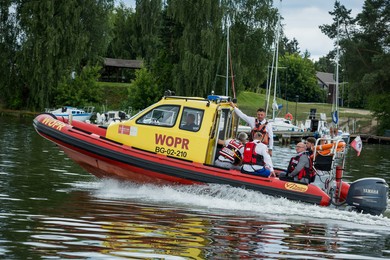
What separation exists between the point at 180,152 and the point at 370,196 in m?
3.67

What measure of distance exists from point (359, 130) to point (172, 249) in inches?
1843

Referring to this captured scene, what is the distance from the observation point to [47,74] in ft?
162

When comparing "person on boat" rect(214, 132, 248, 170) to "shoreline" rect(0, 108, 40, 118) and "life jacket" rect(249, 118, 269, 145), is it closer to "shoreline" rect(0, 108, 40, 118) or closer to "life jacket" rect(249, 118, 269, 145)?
"life jacket" rect(249, 118, 269, 145)

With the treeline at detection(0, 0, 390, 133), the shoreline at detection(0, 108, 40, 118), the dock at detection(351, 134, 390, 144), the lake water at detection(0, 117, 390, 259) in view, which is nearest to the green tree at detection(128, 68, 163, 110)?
the treeline at detection(0, 0, 390, 133)

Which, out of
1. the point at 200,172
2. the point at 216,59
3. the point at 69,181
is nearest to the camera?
the point at 200,172

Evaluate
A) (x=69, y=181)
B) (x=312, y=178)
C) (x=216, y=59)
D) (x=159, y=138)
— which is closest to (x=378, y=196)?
(x=312, y=178)

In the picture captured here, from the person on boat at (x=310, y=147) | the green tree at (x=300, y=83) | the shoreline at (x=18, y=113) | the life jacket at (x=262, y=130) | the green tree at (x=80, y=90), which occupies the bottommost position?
the shoreline at (x=18, y=113)

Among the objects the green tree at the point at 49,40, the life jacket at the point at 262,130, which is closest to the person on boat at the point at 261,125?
the life jacket at the point at 262,130

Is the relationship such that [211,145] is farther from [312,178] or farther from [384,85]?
[384,85]

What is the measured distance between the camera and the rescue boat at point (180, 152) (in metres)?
14.1

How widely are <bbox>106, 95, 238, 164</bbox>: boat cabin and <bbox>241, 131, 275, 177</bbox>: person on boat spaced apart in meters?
0.80

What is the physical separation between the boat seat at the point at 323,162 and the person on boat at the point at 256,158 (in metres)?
0.92

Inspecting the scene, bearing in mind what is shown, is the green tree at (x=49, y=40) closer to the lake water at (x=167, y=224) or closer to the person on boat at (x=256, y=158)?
the lake water at (x=167, y=224)

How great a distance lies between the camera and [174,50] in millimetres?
52438
